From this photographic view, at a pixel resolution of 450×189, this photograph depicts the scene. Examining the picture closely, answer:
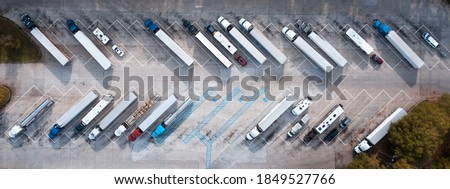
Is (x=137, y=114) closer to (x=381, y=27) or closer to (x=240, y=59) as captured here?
(x=240, y=59)

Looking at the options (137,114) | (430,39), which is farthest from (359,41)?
(137,114)

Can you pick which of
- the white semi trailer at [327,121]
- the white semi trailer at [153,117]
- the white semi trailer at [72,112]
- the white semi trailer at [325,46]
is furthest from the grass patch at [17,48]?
the white semi trailer at [327,121]

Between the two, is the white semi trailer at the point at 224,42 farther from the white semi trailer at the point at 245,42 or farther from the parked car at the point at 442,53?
the parked car at the point at 442,53

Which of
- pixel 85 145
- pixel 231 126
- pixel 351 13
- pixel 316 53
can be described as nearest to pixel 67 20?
pixel 85 145

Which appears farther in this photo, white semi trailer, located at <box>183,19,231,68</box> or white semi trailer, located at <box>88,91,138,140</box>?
white semi trailer, located at <box>183,19,231,68</box>

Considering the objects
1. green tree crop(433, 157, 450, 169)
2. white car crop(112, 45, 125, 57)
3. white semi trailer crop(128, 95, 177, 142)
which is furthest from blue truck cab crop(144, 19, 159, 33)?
green tree crop(433, 157, 450, 169)

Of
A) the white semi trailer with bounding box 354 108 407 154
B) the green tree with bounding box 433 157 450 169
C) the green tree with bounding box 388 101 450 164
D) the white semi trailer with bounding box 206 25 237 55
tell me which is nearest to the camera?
the green tree with bounding box 388 101 450 164

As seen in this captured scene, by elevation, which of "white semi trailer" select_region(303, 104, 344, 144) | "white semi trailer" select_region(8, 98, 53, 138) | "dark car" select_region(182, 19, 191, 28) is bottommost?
"white semi trailer" select_region(303, 104, 344, 144)

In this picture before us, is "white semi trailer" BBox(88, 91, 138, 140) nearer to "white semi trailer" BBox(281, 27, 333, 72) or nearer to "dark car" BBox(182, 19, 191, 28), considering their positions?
"dark car" BBox(182, 19, 191, 28)
